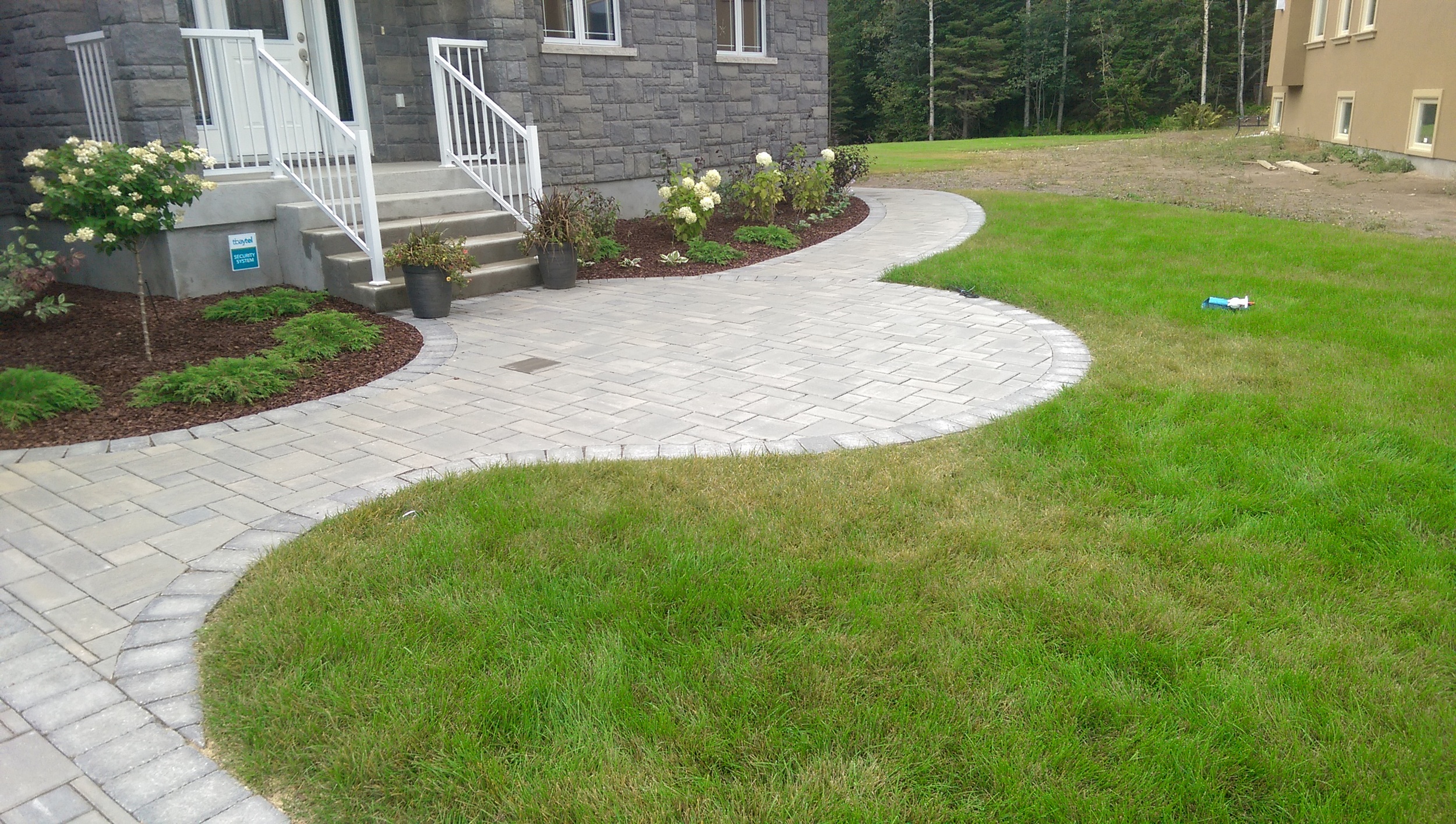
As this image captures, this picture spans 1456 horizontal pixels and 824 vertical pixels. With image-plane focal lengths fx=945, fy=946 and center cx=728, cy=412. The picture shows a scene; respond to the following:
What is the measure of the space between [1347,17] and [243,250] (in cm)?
1932

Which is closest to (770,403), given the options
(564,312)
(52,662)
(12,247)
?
(564,312)

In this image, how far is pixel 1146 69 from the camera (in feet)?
118

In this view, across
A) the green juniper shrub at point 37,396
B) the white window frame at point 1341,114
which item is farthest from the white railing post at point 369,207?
the white window frame at point 1341,114

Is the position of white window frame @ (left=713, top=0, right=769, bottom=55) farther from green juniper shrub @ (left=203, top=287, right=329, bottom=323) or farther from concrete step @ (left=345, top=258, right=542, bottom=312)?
green juniper shrub @ (left=203, top=287, right=329, bottom=323)

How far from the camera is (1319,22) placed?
19.3 meters

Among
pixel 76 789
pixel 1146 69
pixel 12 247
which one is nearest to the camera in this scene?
pixel 76 789

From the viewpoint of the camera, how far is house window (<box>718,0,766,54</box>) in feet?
39.1

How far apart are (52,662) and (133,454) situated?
6.00ft

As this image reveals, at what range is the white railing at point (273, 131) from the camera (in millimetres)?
6789

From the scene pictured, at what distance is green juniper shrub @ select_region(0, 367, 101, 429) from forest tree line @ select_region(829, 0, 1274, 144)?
119 feet

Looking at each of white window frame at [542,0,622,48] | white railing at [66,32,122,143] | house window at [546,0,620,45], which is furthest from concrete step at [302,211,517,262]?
house window at [546,0,620,45]

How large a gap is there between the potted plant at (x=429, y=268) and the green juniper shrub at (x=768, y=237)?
150 inches

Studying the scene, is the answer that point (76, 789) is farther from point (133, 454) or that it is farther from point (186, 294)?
point (186, 294)

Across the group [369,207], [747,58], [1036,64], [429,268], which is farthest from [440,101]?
[1036,64]
